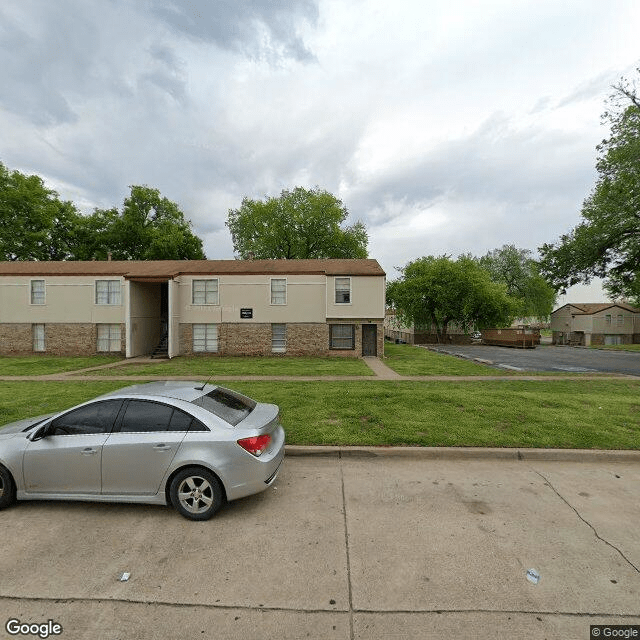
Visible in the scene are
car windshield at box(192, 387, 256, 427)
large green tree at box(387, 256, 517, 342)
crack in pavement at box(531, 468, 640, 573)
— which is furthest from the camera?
large green tree at box(387, 256, 517, 342)

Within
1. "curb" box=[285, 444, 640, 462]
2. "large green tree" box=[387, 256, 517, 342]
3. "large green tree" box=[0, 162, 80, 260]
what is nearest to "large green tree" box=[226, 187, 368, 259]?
"large green tree" box=[387, 256, 517, 342]

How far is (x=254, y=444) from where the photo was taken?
4051 mm

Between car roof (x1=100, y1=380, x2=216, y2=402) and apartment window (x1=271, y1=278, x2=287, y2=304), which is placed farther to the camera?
apartment window (x1=271, y1=278, x2=287, y2=304)

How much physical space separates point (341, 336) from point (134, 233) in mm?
A: 29546

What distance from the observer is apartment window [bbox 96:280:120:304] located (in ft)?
70.2

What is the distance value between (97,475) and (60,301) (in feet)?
73.3

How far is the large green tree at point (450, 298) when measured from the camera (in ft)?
129

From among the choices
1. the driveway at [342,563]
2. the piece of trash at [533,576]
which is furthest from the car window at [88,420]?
the piece of trash at [533,576]

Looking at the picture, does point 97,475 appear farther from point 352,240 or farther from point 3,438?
point 352,240

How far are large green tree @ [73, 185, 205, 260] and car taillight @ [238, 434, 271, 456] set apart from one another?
118 feet

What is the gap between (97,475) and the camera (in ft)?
13.4

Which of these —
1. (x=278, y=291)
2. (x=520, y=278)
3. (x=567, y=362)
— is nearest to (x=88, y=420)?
(x=278, y=291)

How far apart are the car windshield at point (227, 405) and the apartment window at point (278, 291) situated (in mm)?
16012

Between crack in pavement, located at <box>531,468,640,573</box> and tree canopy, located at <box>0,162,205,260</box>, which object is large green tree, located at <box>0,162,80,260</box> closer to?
tree canopy, located at <box>0,162,205,260</box>
